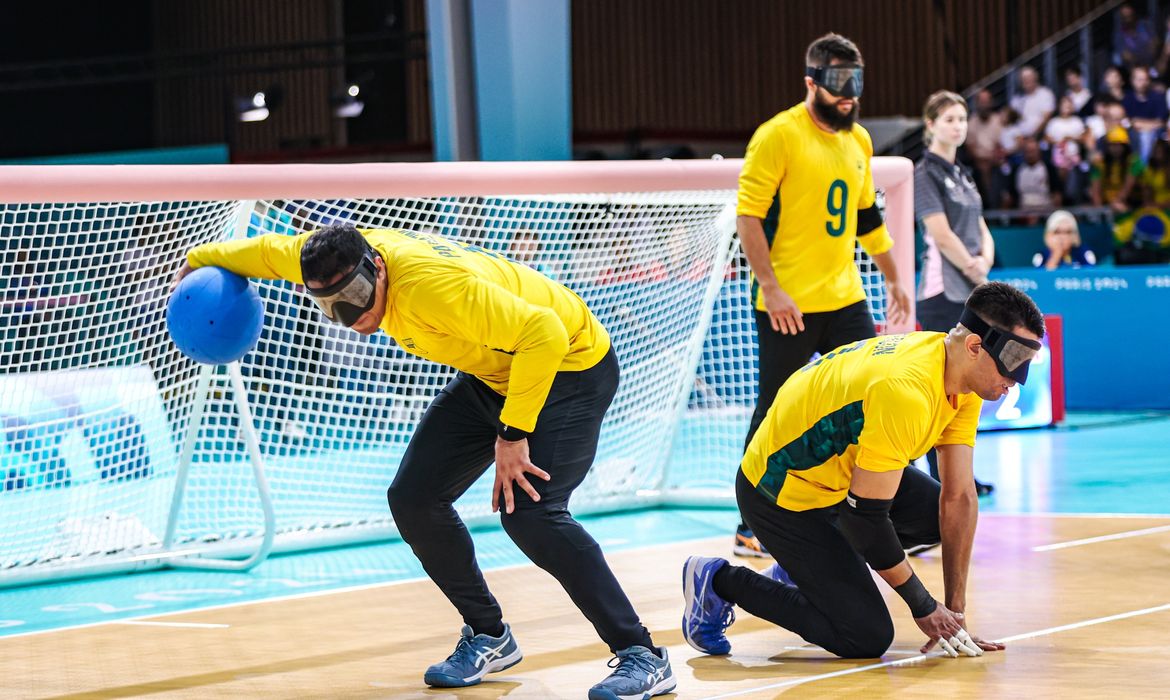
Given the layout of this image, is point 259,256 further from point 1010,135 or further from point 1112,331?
point 1010,135

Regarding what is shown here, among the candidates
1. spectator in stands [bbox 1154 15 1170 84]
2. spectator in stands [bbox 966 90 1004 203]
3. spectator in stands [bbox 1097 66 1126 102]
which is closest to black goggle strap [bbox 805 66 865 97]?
spectator in stands [bbox 1097 66 1126 102]

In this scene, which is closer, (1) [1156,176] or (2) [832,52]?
(2) [832,52]

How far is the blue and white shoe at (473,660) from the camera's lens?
443 cm

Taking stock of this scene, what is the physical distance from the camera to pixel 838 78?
233 inches

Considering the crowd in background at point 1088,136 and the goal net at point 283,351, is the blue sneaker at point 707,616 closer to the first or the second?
the goal net at point 283,351

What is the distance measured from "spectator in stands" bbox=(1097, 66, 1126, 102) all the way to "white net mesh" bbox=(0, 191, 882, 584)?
9839mm

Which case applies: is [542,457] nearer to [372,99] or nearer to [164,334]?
[164,334]

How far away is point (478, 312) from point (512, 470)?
459 millimetres

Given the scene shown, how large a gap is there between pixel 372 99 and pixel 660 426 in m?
16.8

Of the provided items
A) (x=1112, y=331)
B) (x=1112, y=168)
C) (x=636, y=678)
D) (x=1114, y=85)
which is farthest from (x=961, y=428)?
(x=1114, y=85)

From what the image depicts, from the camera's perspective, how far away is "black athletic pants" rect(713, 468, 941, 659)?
452cm

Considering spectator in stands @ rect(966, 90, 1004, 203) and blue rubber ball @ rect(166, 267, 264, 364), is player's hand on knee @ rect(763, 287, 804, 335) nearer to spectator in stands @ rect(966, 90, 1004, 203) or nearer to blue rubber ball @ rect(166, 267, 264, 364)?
blue rubber ball @ rect(166, 267, 264, 364)

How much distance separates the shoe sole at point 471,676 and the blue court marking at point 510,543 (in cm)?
178

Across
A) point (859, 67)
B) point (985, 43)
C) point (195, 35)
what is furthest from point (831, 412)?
point (195, 35)
